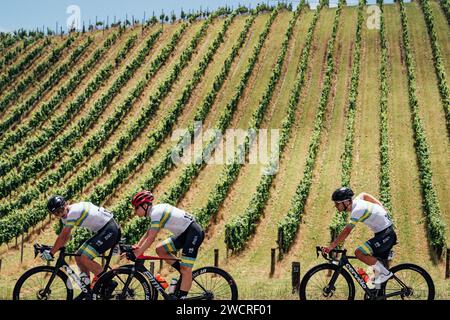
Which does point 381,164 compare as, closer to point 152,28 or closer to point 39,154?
point 39,154

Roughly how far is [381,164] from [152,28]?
43.6 m

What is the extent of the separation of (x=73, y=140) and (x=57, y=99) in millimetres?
10373

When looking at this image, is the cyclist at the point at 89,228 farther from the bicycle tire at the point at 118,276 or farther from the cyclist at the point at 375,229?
the cyclist at the point at 375,229

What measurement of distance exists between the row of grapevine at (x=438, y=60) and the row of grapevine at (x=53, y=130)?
3185 cm

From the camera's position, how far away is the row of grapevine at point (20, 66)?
6063 cm

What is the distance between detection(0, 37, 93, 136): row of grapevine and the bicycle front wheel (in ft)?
156

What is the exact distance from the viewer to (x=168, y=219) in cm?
903

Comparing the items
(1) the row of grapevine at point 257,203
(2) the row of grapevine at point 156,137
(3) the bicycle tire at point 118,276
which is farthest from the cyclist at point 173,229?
(2) the row of grapevine at point 156,137

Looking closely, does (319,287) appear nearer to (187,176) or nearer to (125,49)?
(187,176)

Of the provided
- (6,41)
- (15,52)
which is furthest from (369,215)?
(6,41)

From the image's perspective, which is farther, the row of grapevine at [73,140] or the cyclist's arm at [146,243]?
the row of grapevine at [73,140]

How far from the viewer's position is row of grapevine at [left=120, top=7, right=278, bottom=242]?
2947cm
